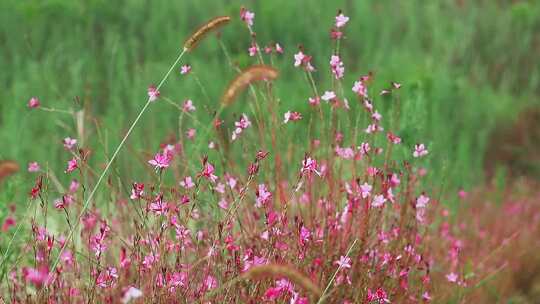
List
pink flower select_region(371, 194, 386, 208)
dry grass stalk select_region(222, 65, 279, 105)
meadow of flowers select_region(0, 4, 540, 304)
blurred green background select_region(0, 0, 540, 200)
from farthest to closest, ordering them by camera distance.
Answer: blurred green background select_region(0, 0, 540, 200)
pink flower select_region(371, 194, 386, 208)
meadow of flowers select_region(0, 4, 540, 304)
dry grass stalk select_region(222, 65, 279, 105)

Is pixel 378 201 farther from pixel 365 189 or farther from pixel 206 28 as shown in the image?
pixel 206 28

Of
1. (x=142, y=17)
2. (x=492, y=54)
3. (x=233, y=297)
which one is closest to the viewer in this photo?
(x=233, y=297)

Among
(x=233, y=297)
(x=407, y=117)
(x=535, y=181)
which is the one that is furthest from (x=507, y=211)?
(x=233, y=297)

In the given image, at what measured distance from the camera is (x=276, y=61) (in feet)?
24.5

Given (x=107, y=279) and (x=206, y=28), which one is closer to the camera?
(x=206, y=28)

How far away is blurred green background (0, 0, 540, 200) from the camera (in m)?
6.09

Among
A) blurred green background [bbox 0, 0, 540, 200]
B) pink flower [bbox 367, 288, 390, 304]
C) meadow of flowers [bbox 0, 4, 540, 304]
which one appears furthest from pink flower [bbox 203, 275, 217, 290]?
blurred green background [bbox 0, 0, 540, 200]

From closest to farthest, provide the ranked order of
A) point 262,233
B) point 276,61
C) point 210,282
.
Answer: point 210,282
point 262,233
point 276,61

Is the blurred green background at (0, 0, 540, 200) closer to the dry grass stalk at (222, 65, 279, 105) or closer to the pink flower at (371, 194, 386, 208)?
the pink flower at (371, 194, 386, 208)

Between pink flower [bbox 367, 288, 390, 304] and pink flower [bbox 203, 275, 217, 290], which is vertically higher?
pink flower [bbox 367, 288, 390, 304]

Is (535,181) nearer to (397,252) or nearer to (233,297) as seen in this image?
(397,252)

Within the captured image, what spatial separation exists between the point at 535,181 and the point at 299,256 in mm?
4474

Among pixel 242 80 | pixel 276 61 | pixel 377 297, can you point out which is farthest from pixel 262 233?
pixel 276 61

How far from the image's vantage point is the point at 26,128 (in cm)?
589
